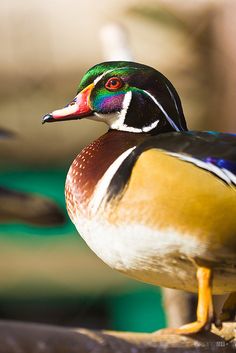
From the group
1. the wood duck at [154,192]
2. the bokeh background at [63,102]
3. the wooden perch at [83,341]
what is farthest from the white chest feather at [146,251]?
the bokeh background at [63,102]

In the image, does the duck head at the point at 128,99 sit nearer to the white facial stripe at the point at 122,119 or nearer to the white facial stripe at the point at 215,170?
the white facial stripe at the point at 122,119

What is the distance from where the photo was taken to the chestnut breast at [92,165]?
1212 mm

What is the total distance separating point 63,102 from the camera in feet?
9.95

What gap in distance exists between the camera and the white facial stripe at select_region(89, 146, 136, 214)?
3.85ft

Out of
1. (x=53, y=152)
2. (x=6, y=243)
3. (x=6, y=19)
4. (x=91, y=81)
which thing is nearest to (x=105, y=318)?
(x=6, y=243)

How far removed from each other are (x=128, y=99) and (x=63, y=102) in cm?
179

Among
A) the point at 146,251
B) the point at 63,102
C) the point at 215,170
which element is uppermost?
the point at 215,170

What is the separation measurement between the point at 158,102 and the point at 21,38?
6.04 ft

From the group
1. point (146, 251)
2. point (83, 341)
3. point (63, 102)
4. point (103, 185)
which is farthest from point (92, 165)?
point (63, 102)

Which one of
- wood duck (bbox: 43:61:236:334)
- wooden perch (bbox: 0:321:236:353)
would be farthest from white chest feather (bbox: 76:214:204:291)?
wooden perch (bbox: 0:321:236:353)

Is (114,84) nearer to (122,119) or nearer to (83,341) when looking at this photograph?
(122,119)

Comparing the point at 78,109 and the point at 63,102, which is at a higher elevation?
the point at 78,109

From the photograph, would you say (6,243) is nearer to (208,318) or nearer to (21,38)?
(21,38)

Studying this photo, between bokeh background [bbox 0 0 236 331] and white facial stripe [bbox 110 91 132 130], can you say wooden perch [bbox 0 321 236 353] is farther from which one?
bokeh background [bbox 0 0 236 331]
